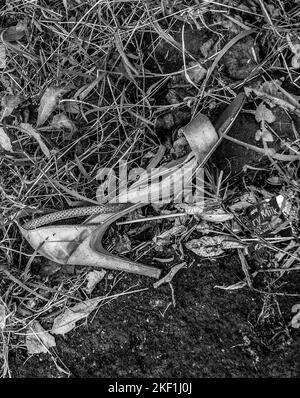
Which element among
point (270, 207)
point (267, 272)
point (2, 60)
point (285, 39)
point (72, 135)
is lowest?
point (267, 272)

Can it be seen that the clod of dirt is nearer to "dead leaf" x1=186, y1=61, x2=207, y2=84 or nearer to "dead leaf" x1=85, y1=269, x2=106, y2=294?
"dead leaf" x1=186, y1=61, x2=207, y2=84

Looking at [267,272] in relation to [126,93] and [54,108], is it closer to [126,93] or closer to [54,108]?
[126,93]

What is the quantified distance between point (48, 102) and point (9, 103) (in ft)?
0.64

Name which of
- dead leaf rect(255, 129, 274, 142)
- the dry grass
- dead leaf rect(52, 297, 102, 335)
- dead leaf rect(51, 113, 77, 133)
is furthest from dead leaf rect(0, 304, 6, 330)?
dead leaf rect(255, 129, 274, 142)

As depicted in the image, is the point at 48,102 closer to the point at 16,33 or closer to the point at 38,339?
the point at 16,33

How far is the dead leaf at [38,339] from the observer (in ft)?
7.37

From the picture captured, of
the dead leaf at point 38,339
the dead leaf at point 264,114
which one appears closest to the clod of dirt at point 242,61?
the dead leaf at point 264,114

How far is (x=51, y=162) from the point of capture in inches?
93.0

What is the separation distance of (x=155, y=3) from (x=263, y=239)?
45.1 inches

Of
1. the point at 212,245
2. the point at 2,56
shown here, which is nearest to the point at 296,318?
the point at 212,245

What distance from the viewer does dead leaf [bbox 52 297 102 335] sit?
88.2 inches

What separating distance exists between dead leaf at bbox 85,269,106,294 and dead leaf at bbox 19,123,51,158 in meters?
0.57

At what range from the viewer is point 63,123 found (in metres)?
2.36

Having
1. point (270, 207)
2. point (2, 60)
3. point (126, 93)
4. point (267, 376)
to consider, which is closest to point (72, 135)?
point (126, 93)
